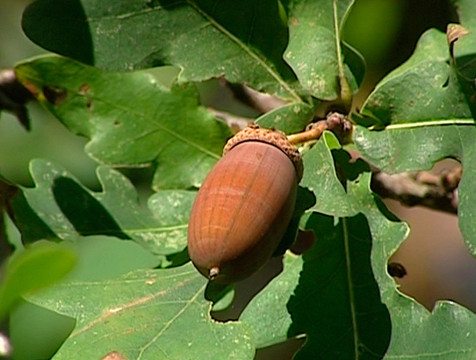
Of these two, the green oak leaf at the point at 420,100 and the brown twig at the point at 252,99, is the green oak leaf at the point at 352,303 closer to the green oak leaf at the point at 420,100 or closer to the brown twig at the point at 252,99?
the green oak leaf at the point at 420,100

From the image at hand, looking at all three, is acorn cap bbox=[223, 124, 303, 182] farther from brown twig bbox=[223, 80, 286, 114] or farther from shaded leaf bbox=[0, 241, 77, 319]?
shaded leaf bbox=[0, 241, 77, 319]

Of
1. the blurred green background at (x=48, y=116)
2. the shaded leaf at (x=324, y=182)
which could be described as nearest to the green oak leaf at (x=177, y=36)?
the shaded leaf at (x=324, y=182)

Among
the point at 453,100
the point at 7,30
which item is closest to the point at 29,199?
the point at 453,100

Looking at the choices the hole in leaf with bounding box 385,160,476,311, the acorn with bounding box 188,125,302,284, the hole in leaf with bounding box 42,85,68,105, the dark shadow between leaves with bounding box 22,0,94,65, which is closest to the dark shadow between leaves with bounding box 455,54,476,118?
the acorn with bounding box 188,125,302,284

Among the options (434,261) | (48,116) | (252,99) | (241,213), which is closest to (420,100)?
(241,213)

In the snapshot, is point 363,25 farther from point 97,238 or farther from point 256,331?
point 256,331

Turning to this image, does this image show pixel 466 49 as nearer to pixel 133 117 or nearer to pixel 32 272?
pixel 133 117

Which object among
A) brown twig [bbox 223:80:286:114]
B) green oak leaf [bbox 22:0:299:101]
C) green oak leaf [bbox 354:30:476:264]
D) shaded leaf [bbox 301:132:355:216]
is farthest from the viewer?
brown twig [bbox 223:80:286:114]
